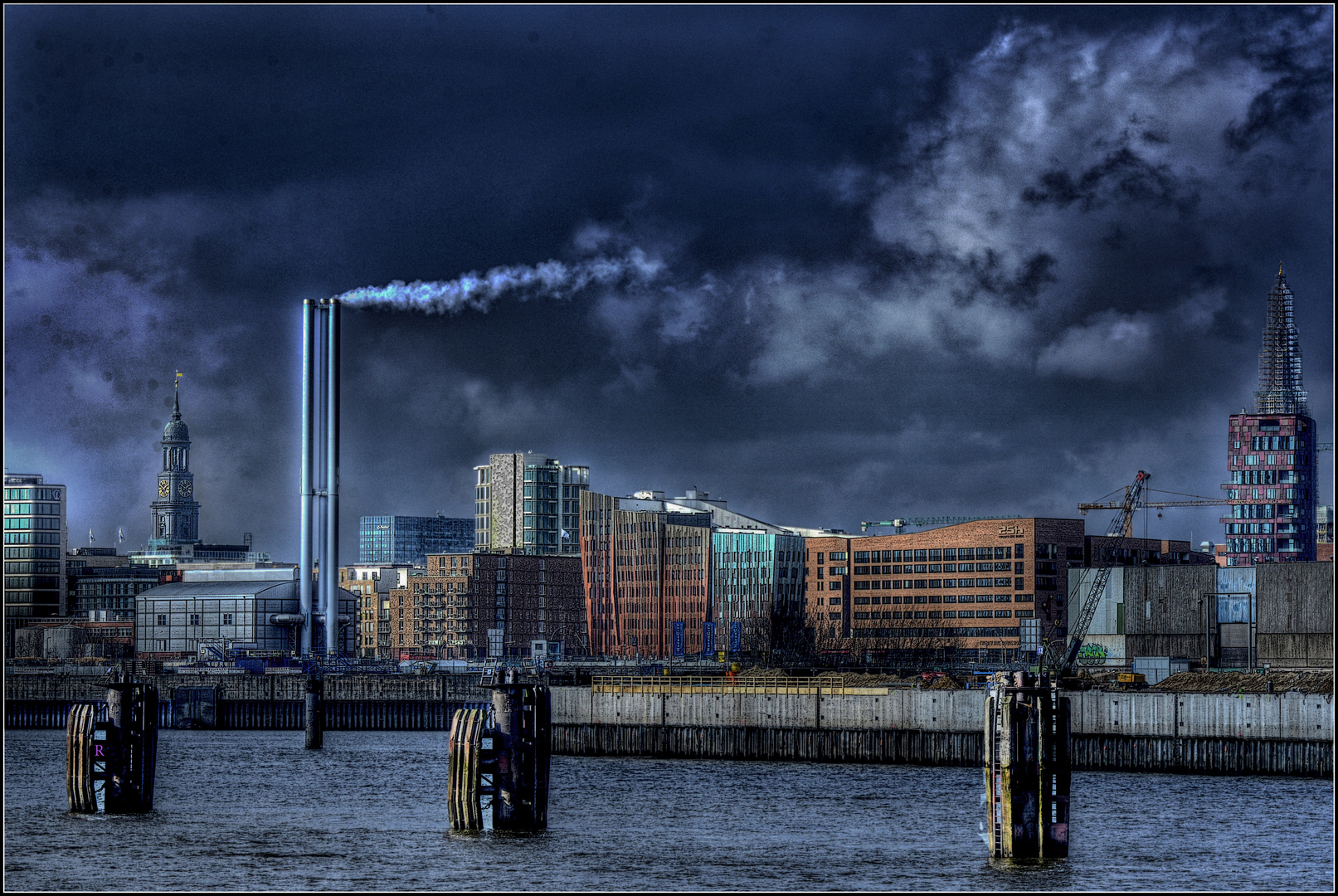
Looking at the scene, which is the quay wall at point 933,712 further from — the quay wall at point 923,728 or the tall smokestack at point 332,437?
the tall smokestack at point 332,437

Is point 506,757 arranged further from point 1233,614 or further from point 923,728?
point 1233,614

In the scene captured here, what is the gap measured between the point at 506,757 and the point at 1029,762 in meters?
16.4

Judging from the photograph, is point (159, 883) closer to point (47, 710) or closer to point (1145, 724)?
point (1145, 724)

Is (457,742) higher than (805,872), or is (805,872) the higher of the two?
(457,742)

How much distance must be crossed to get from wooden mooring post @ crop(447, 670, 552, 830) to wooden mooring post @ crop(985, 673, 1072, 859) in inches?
553

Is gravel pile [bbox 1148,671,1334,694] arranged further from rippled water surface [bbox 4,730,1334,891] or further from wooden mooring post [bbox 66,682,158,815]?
wooden mooring post [bbox 66,682,158,815]

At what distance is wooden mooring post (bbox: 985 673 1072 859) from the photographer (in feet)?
150

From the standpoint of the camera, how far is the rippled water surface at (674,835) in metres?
53.1

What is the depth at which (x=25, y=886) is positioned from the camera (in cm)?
5169

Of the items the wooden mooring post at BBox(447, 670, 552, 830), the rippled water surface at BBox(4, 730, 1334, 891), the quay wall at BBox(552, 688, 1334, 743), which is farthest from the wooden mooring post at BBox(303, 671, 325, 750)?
the wooden mooring post at BBox(447, 670, 552, 830)

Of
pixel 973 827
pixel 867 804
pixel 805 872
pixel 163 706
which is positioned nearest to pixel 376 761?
pixel 867 804

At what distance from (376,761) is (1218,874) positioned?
206 feet

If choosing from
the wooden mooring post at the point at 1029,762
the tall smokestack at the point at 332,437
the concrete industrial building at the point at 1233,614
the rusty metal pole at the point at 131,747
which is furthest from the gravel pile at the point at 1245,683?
the tall smokestack at the point at 332,437

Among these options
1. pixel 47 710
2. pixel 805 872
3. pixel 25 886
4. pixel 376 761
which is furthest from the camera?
pixel 47 710
